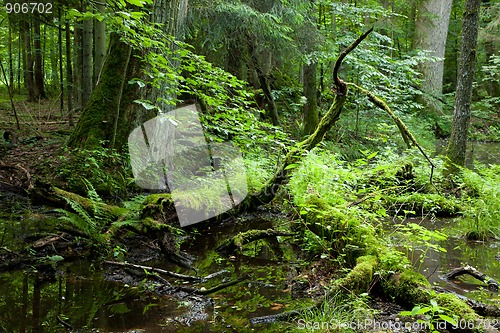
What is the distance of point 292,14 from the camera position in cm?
1030

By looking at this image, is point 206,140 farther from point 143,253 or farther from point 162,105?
point 143,253

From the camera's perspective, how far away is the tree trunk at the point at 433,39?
17734 mm

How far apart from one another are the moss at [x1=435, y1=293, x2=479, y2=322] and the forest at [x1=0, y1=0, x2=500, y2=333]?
2cm

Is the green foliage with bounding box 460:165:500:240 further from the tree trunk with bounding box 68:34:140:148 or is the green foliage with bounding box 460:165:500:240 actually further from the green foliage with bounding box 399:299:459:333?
the tree trunk with bounding box 68:34:140:148

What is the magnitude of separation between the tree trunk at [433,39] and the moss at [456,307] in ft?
52.8

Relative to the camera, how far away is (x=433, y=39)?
18.5 m

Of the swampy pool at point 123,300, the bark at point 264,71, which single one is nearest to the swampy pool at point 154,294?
the swampy pool at point 123,300

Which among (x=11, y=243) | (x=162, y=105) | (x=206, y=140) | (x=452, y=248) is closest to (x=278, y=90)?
(x=206, y=140)

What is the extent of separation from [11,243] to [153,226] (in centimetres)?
166

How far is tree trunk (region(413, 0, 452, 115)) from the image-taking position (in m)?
17.7

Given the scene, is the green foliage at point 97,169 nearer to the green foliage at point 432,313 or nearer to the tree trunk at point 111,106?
the tree trunk at point 111,106

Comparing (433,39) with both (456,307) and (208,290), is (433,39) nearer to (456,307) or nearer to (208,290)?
(456,307)

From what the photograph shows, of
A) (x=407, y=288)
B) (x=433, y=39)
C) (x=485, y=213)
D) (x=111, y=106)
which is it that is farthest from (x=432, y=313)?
(x=433, y=39)

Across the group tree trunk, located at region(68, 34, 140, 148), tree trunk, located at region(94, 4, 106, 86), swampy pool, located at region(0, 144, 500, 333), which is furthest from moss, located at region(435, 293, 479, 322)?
tree trunk, located at region(94, 4, 106, 86)
